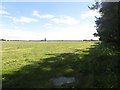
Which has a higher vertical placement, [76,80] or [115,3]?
[115,3]

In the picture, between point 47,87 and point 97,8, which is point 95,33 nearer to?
point 97,8

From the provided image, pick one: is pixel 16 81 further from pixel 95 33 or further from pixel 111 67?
pixel 95 33

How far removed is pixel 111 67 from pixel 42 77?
17.2 feet

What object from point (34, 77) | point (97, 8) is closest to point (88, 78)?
point (34, 77)

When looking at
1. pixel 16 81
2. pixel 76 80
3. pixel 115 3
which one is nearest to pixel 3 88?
pixel 16 81

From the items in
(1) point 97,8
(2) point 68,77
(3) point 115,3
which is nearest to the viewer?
(2) point 68,77

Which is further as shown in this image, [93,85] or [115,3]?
[115,3]

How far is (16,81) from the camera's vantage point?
15.1 m

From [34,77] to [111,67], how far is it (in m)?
5.60

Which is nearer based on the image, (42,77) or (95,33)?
(42,77)

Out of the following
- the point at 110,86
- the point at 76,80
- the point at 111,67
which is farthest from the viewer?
the point at 111,67

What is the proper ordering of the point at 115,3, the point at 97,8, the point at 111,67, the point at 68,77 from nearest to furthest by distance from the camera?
the point at 68,77 → the point at 111,67 → the point at 115,3 → the point at 97,8

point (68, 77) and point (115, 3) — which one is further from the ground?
point (115, 3)

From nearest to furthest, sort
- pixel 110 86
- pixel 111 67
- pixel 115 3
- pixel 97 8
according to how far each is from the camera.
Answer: pixel 110 86 → pixel 111 67 → pixel 115 3 → pixel 97 8
